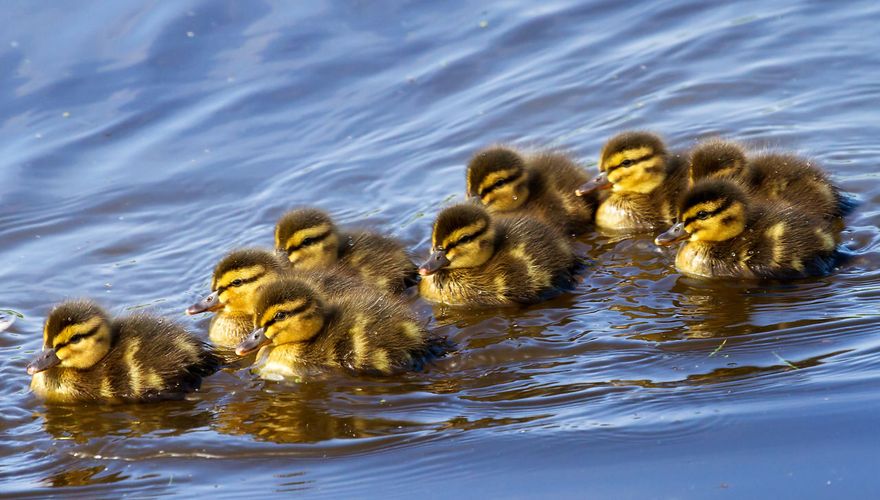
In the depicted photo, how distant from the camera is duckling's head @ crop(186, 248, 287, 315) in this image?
185 inches

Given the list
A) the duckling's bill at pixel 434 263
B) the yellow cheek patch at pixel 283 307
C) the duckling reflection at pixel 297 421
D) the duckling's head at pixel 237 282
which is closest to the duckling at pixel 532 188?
the duckling's bill at pixel 434 263

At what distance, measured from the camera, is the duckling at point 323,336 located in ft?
14.1

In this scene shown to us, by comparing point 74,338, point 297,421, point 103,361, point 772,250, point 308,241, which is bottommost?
point 297,421

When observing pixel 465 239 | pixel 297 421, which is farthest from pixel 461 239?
pixel 297 421

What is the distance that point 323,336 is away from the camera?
14.3ft

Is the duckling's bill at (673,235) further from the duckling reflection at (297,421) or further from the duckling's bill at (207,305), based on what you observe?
the duckling's bill at (207,305)

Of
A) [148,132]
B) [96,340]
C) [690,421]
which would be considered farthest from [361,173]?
[690,421]

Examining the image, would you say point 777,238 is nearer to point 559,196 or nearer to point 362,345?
point 559,196

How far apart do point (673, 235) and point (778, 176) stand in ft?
2.02

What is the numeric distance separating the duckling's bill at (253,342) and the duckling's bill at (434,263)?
79 centimetres

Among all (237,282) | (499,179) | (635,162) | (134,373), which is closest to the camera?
(134,373)

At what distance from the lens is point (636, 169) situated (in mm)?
5531

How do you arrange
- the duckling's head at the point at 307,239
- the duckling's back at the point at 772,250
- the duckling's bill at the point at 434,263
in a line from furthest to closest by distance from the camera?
1. the duckling's head at the point at 307,239
2. the duckling's bill at the point at 434,263
3. the duckling's back at the point at 772,250

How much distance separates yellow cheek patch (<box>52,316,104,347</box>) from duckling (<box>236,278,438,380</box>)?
488 mm
